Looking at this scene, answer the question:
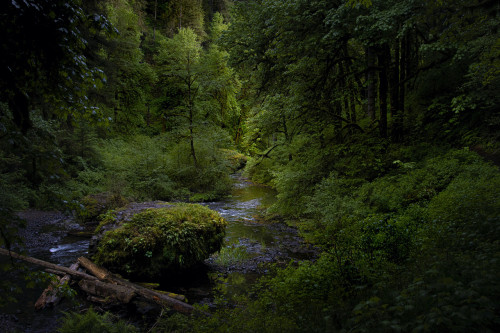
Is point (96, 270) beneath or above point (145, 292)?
above

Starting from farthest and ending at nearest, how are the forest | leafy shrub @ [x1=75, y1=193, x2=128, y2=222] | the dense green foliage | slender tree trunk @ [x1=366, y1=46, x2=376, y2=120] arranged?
leafy shrub @ [x1=75, y1=193, x2=128, y2=222]
slender tree trunk @ [x1=366, y1=46, x2=376, y2=120]
the forest
the dense green foliage

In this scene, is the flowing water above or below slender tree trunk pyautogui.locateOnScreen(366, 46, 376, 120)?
below

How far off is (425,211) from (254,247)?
193 inches

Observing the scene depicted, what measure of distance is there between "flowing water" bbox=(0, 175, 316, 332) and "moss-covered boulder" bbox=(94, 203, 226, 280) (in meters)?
0.61

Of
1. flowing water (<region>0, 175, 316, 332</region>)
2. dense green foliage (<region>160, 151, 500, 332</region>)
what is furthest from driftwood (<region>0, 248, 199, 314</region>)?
dense green foliage (<region>160, 151, 500, 332</region>)

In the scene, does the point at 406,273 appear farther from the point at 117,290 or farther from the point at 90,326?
the point at 117,290

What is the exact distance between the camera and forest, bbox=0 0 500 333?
2240mm

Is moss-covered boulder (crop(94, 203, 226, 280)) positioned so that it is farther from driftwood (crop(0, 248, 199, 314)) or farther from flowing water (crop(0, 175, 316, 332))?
flowing water (crop(0, 175, 316, 332))

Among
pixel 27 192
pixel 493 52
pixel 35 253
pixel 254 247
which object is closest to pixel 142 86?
pixel 27 192

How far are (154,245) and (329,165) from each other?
614 cm

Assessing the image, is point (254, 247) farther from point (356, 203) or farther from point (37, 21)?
point (37, 21)

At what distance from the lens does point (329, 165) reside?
893 cm

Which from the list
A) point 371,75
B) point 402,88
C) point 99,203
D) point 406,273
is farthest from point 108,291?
point 402,88

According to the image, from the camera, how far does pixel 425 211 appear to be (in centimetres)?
520
